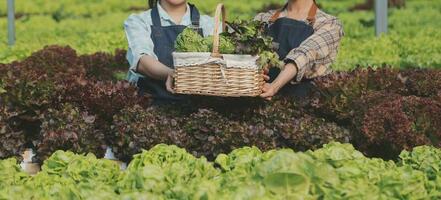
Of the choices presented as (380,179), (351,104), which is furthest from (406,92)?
(380,179)

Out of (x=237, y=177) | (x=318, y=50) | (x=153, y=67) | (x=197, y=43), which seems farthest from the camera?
(x=318, y=50)

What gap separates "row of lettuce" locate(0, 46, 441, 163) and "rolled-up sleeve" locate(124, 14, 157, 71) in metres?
0.25

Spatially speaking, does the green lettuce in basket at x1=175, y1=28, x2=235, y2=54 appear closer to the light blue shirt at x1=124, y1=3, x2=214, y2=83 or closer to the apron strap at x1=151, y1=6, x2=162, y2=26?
the light blue shirt at x1=124, y1=3, x2=214, y2=83

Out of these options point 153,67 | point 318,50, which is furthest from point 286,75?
point 153,67

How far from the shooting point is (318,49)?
21.9ft

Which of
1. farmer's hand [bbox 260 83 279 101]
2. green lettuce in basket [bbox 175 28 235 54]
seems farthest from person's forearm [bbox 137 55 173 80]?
farmer's hand [bbox 260 83 279 101]

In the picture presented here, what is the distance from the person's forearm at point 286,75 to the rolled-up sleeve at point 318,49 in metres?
0.03

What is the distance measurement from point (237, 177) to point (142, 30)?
311cm

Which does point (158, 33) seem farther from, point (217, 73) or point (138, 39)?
point (217, 73)

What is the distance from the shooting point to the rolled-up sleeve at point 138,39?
6652mm

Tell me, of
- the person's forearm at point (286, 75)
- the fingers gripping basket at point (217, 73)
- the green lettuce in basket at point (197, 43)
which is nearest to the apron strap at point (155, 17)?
the green lettuce in basket at point (197, 43)

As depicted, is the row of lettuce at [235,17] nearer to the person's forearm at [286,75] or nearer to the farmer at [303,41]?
the farmer at [303,41]

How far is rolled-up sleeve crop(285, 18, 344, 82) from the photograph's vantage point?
21.4 feet

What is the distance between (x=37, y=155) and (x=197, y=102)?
1.06m
